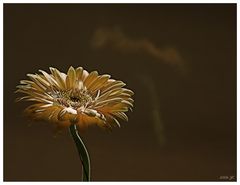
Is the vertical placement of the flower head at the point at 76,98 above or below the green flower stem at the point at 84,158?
above

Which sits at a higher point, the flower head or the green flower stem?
the flower head

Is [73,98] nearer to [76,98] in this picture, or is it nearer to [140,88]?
[76,98]

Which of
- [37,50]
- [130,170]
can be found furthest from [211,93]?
[37,50]

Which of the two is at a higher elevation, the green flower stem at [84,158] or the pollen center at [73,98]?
the pollen center at [73,98]

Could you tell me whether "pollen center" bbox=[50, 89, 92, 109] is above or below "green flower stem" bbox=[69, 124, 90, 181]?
above

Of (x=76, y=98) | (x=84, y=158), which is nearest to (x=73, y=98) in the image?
(x=76, y=98)
